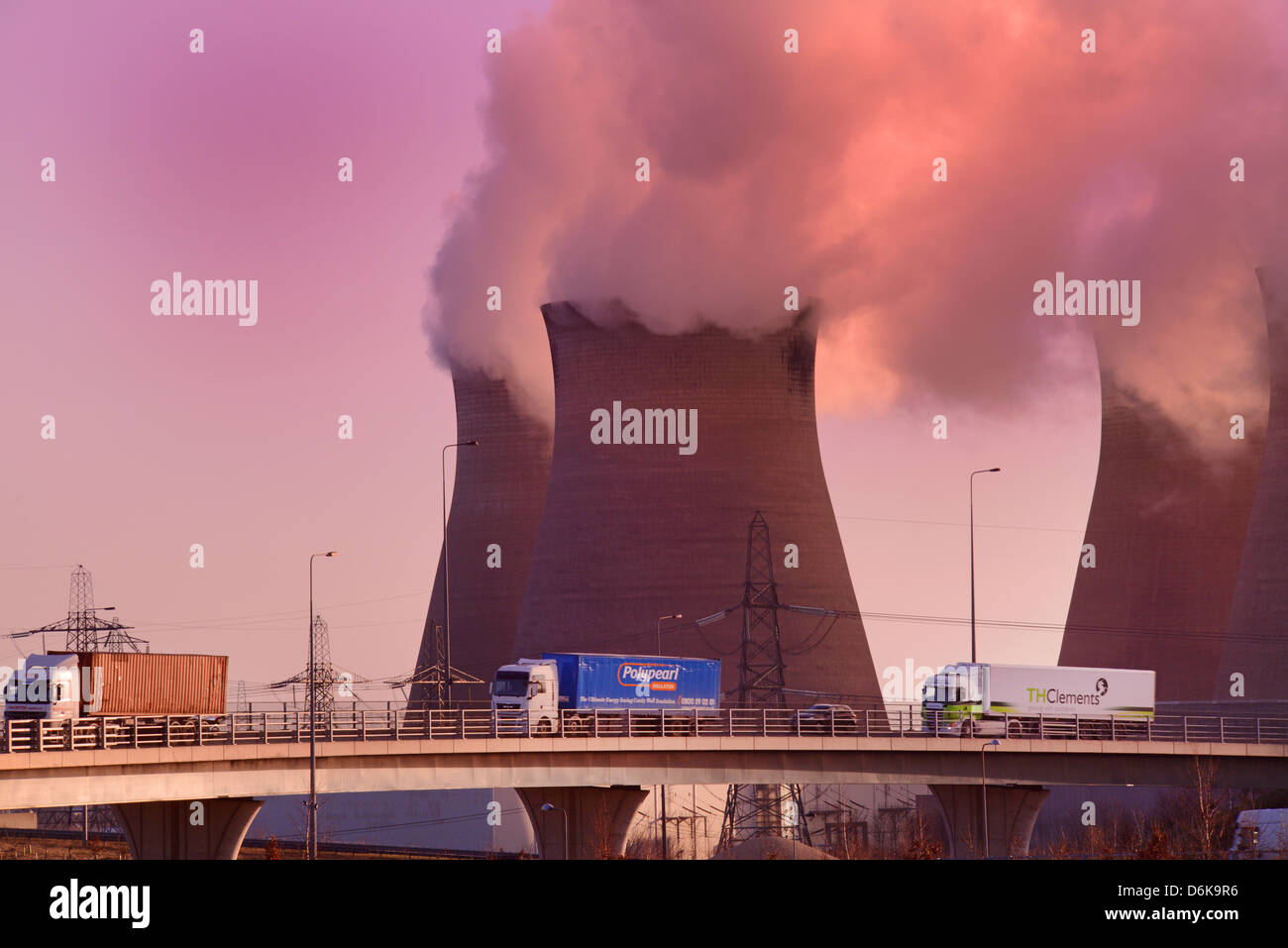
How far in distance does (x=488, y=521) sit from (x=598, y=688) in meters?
27.7

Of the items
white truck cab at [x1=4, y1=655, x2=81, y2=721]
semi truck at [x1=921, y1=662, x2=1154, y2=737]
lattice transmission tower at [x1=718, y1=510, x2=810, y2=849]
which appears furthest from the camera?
lattice transmission tower at [x1=718, y1=510, x2=810, y2=849]

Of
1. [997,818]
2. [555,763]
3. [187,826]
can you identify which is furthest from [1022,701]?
[187,826]

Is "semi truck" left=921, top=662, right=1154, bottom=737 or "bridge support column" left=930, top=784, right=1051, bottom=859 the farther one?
"semi truck" left=921, top=662, right=1154, bottom=737

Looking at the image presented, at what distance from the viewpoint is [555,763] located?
136 ft

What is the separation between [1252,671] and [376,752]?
134 feet

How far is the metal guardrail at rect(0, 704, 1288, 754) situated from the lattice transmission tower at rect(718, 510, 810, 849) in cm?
622

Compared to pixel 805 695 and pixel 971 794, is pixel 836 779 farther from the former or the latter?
pixel 805 695

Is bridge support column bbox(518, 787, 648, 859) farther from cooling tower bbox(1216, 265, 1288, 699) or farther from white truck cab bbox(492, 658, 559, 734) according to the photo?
cooling tower bbox(1216, 265, 1288, 699)

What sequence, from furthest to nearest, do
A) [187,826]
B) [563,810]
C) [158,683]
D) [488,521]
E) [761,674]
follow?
[488,521] < [761,674] < [563,810] < [158,683] < [187,826]

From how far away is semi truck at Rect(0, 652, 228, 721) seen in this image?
1491 inches

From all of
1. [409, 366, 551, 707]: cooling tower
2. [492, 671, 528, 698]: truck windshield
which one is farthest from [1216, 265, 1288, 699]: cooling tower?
[492, 671, 528, 698]: truck windshield

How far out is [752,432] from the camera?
66.8m

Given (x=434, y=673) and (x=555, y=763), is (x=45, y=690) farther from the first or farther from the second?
(x=434, y=673)
